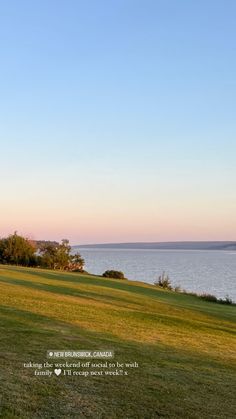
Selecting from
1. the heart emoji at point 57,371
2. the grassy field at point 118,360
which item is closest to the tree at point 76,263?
the grassy field at point 118,360

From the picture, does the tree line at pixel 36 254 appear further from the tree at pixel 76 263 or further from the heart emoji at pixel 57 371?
the heart emoji at pixel 57 371

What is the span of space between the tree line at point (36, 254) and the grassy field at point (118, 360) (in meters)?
33.2

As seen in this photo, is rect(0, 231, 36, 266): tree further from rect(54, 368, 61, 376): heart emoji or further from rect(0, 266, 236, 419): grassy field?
rect(54, 368, 61, 376): heart emoji

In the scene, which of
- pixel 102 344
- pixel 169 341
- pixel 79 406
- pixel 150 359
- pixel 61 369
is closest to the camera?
pixel 79 406

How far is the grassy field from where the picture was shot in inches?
233

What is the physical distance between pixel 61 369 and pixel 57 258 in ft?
137

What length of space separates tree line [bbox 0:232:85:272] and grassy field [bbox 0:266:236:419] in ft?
109

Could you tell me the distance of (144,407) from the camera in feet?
20.0

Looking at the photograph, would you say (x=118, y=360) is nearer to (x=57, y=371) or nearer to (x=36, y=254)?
(x=57, y=371)

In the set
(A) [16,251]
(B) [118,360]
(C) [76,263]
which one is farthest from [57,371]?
(C) [76,263]

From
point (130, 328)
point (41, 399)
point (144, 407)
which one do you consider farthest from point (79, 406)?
point (130, 328)

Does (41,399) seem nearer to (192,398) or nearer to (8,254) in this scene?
(192,398)

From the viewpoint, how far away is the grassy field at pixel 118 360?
19.4 feet

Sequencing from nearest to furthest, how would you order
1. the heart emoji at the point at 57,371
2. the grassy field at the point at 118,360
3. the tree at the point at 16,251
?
the grassy field at the point at 118,360 < the heart emoji at the point at 57,371 < the tree at the point at 16,251
